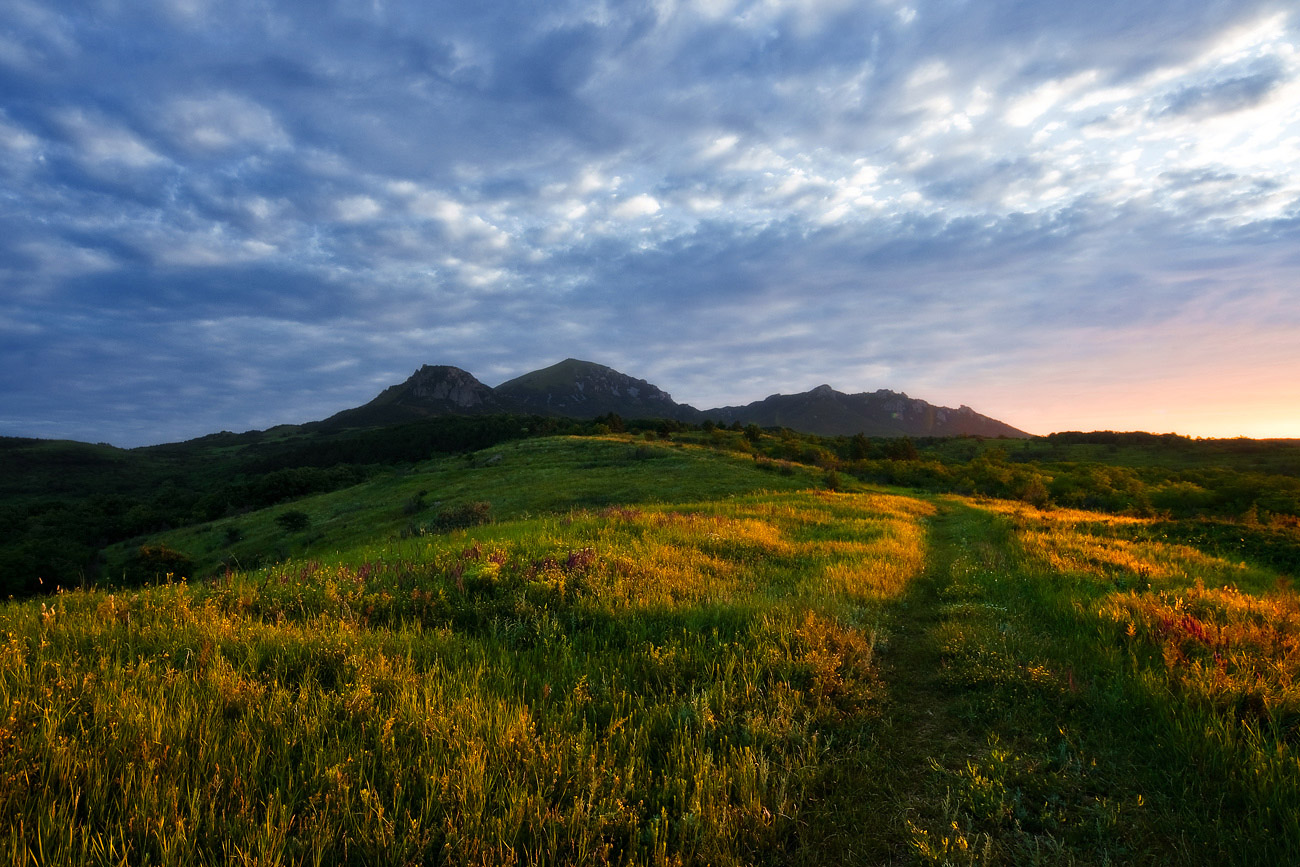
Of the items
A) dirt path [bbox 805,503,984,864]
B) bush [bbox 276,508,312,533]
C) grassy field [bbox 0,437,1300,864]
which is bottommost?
bush [bbox 276,508,312,533]

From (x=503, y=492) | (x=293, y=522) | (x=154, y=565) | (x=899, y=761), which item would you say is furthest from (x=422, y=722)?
(x=293, y=522)

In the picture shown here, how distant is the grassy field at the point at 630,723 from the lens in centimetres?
274

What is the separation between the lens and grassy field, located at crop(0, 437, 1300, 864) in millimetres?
2738

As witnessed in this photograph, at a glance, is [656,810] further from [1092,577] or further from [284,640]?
[1092,577]

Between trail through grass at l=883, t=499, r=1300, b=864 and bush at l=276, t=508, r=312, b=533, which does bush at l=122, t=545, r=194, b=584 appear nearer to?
bush at l=276, t=508, r=312, b=533

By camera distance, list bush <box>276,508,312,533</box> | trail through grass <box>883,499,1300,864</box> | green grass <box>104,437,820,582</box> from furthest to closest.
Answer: bush <box>276,508,312,533</box> < green grass <box>104,437,820,582</box> < trail through grass <box>883,499,1300,864</box>

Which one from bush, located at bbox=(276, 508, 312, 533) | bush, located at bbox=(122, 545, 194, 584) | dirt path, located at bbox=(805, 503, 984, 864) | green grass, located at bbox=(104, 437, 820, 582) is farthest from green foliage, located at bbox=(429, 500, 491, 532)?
bush, located at bbox=(276, 508, 312, 533)

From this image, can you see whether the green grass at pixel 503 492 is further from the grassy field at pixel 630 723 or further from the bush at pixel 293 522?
the grassy field at pixel 630 723

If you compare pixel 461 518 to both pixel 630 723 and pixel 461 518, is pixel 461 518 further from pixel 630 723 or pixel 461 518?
pixel 630 723

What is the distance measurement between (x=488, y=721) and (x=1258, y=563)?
61.2 feet

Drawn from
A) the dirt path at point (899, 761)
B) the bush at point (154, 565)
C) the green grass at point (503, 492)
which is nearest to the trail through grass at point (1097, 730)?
the dirt path at point (899, 761)

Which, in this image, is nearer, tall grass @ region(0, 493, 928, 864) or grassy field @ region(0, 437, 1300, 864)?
tall grass @ region(0, 493, 928, 864)

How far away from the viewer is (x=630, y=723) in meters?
3.94

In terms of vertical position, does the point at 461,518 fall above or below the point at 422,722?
below
